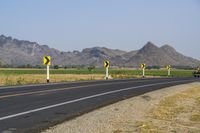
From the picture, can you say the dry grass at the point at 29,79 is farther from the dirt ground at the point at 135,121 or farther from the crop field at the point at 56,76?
the dirt ground at the point at 135,121

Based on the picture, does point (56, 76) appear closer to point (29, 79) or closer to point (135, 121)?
point (29, 79)

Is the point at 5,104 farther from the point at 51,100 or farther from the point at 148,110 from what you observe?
the point at 148,110

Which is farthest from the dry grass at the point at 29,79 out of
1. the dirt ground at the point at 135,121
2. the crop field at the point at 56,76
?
the dirt ground at the point at 135,121

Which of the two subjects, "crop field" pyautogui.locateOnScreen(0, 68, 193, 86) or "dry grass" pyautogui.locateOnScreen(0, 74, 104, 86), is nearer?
"dry grass" pyautogui.locateOnScreen(0, 74, 104, 86)

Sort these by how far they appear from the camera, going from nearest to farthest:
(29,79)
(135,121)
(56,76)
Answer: (135,121) < (29,79) < (56,76)

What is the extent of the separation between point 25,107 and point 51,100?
9.98 ft

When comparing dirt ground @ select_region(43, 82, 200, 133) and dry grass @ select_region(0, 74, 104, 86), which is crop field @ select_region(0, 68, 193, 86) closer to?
dry grass @ select_region(0, 74, 104, 86)

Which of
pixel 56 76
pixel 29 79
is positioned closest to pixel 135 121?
pixel 29 79

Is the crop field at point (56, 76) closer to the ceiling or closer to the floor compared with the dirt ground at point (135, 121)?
closer to the ceiling

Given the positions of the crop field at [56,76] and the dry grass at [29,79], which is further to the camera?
the crop field at [56,76]

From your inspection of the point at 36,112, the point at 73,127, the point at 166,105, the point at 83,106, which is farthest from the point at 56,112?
the point at 166,105

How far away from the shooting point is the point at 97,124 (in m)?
12.7

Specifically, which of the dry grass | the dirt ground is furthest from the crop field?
the dirt ground

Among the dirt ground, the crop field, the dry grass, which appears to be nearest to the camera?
the dirt ground
